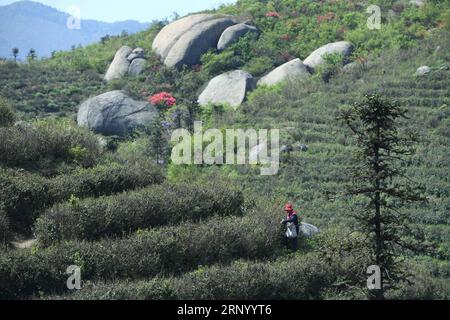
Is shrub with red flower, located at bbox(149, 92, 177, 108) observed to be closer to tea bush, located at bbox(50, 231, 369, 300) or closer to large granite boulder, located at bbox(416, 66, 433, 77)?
large granite boulder, located at bbox(416, 66, 433, 77)

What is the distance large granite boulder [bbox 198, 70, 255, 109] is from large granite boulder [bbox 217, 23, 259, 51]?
513cm

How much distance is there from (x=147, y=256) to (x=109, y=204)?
2.30 metres

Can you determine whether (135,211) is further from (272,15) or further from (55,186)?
(272,15)

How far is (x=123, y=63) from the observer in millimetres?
56812

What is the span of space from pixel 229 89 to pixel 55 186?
30.8 meters

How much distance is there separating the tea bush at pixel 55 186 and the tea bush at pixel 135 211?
3.06ft

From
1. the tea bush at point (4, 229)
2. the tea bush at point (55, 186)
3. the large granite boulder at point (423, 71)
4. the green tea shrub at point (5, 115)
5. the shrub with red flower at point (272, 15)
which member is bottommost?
the tea bush at point (4, 229)

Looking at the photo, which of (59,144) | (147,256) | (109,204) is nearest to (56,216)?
(109,204)

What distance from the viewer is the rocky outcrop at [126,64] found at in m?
54.9

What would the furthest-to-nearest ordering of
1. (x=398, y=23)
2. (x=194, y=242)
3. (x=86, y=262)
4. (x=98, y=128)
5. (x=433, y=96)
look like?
1. (x=398, y=23)
2. (x=98, y=128)
3. (x=433, y=96)
4. (x=194, y=242)
5. (x=86, y=262)

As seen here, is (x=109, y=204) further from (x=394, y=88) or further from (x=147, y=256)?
(x=394, y=88)

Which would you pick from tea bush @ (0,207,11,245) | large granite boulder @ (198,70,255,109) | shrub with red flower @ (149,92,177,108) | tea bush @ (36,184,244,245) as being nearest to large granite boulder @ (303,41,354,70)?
large granite boulder @ (198,70,255,109)

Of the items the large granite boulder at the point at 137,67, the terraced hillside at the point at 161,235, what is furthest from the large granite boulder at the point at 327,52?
the terraced hillside at the point at 161,235

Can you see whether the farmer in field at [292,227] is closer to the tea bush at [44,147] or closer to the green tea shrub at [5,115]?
the tea bush at [44,147]
